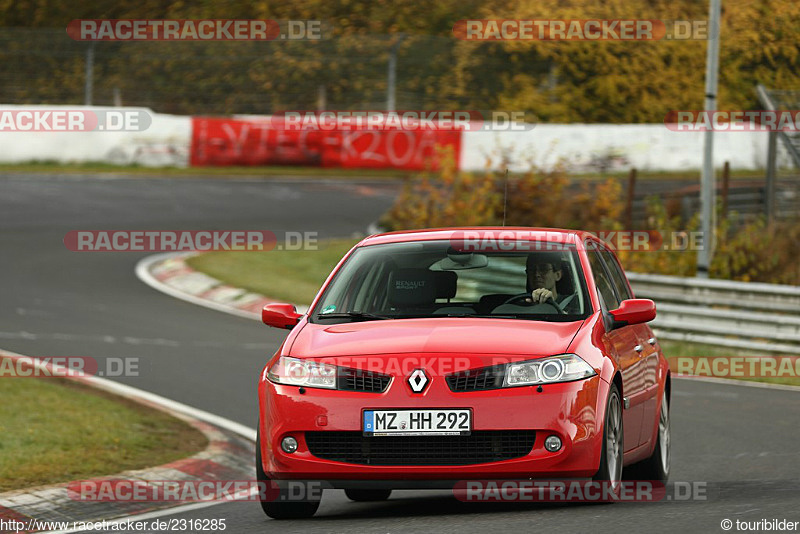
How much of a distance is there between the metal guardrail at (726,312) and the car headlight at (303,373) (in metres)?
10.2

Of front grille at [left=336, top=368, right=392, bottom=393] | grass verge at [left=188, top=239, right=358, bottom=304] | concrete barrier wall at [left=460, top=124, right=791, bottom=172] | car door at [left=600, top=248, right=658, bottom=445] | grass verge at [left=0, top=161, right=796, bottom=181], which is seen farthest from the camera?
grass verge at [left=0, top=161, right=796, bottom=181]

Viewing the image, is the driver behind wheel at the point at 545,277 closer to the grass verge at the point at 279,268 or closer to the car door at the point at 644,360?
the car door at the point at 644,360

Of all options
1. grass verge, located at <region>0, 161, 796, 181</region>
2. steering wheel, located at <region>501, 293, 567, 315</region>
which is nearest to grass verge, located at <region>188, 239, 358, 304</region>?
grass verge, located at <region>0, 161, 796, 181</region>

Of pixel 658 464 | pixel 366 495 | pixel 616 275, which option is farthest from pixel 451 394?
pixel 616 275

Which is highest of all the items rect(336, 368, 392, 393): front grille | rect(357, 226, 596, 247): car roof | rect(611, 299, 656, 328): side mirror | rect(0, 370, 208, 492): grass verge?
rect(357, 226, 596, 247): car roof

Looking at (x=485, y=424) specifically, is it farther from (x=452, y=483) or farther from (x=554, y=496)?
(x=554, y=496)

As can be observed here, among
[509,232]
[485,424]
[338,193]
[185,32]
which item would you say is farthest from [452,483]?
[185,32]

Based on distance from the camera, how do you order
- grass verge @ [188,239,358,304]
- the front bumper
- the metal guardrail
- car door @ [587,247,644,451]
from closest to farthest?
1. the front bumper
2. car door @ [587,247,644,451]
3. the metal guardrail
4. grass verge @ [188,239,358,304]

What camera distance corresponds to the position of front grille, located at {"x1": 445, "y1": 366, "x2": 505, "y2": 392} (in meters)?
7.37

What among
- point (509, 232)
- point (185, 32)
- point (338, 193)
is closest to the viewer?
point (509, 232)

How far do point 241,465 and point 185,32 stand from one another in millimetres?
39958

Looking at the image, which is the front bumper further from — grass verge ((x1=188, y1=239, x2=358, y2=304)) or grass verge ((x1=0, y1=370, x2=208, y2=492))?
grass verge ((x1=188, y1=239, x2=358, y2=304))

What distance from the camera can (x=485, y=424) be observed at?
730 centimetres

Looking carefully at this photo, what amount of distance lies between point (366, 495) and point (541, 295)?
1671 mm
